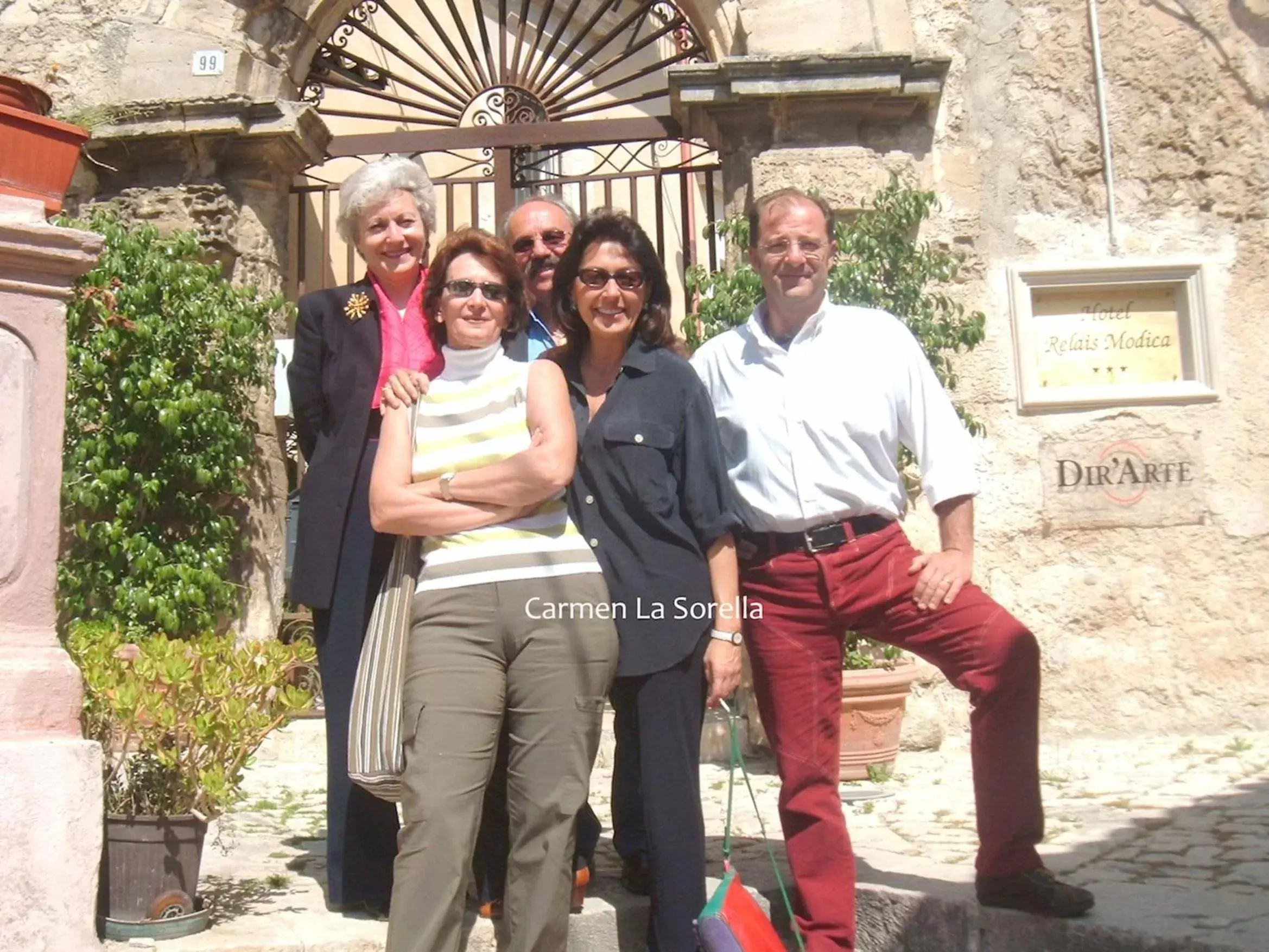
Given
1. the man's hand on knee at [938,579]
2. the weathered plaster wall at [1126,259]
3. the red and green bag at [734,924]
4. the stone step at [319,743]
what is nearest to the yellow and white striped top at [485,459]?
the red and green bag at [734,924]

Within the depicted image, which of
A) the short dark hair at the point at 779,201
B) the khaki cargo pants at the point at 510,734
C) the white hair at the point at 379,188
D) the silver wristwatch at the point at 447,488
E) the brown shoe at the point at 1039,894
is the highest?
the white hair at the point at 379,188

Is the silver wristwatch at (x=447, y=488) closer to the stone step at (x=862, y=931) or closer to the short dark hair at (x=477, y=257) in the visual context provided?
the short dark hair at (x=477, y=257)

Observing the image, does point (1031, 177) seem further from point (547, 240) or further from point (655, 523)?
point (655, 523)

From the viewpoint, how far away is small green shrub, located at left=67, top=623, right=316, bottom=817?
301 cm

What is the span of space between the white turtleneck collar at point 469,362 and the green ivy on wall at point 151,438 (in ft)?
8.98

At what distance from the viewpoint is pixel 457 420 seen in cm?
290

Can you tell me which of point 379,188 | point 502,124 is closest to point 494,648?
point 379,188

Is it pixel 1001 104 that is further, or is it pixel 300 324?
pixel 1001 104

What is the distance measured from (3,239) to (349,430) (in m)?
0.86

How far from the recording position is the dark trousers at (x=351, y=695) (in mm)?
3189

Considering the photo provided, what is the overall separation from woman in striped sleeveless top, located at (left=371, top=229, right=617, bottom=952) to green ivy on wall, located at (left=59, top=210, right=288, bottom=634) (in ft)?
9.38

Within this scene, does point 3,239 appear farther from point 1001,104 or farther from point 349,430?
point 1001,104

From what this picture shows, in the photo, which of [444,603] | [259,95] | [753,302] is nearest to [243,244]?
[259,95]

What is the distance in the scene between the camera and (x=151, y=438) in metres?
5.49
